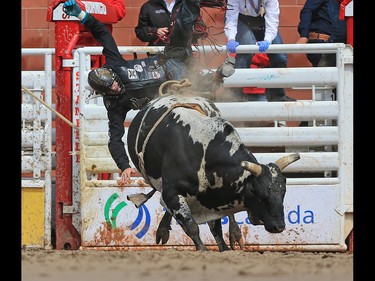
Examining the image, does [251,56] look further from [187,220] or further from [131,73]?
[187,220]

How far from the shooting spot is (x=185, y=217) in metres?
7.88

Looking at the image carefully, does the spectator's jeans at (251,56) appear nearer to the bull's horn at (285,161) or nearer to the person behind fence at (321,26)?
the person behind fence at (321,26)

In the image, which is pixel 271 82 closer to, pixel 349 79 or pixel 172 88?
pixel 349 79

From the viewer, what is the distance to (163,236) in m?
8.34

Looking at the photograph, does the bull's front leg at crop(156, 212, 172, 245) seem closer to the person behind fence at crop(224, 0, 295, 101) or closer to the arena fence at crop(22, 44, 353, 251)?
the arena fence at crop(22, 44, 353, 251)

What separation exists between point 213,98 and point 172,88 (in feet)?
3.18

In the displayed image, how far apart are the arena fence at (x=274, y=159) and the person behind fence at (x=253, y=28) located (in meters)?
0.27

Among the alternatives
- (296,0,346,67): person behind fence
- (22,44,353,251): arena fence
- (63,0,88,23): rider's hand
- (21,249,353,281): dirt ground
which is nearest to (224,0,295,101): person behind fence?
(22,44,353,251): arena fence

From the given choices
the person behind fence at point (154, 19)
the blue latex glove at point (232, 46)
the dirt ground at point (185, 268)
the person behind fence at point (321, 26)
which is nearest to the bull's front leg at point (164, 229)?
the dirt ground at point (185, 268)

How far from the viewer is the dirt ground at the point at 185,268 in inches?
262

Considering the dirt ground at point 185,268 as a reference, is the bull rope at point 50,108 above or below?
above

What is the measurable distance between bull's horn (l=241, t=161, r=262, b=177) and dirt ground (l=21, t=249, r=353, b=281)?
57 cm

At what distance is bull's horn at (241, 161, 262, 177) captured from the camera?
24.8 feet
